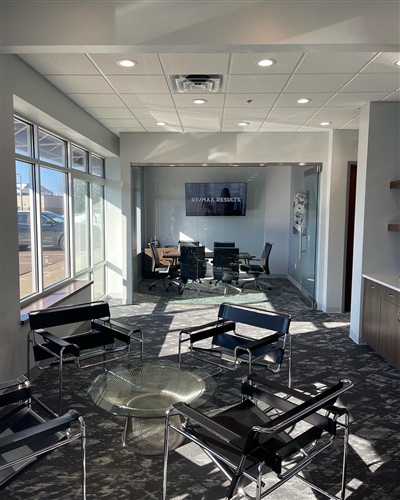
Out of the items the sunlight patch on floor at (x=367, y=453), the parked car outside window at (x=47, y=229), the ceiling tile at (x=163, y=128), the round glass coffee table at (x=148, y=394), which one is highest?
the ceiling tile at (x=163, y=128)

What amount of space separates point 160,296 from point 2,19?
5298 mm

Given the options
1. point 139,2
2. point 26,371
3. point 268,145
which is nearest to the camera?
point 139,2

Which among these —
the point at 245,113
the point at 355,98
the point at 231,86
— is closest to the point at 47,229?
the point at 231,86

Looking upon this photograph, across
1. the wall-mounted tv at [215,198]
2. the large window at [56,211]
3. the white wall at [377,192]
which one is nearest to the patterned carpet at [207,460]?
the white wall at [377,192]

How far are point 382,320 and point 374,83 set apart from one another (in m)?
2.57

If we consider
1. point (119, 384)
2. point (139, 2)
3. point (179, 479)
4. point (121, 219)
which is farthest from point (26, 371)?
point (121, 219)

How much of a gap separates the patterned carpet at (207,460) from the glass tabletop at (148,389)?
0.40 metres

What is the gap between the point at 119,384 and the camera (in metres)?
2.76

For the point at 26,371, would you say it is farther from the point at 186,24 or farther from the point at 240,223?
the point at 240,223

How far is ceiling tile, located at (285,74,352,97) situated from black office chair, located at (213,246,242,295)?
11.1 ft

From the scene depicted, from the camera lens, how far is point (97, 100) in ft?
15.3

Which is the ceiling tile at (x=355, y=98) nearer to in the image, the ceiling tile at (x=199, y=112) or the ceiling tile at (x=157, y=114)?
the ceiling tile at (x=199, y=112)

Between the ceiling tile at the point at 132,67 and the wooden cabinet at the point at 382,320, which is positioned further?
the wooden cabinet at the point at 382,320

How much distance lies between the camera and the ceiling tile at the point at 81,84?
3867 mm
